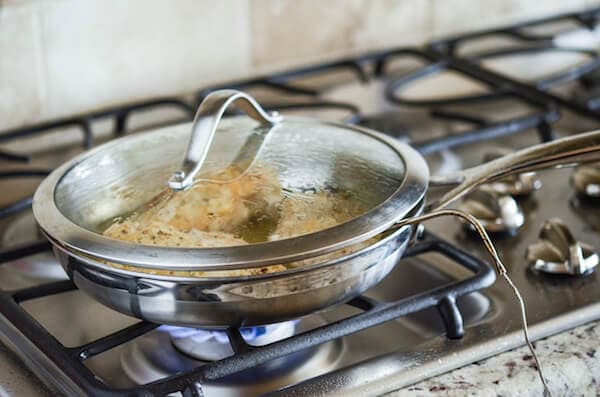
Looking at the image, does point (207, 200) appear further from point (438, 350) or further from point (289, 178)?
point (438, 350)

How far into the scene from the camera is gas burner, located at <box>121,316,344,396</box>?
65 centimetres

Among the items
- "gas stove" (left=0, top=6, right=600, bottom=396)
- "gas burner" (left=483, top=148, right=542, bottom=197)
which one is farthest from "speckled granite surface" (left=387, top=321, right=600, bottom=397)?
"gas burner" (left=483, top=148, right=542, bottom=197)

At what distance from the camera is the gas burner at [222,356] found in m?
0.65

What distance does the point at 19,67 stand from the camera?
1019 millimetres

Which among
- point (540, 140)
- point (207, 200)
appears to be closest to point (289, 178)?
point (207, 200)

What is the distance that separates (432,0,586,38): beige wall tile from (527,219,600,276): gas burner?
23.1 inches

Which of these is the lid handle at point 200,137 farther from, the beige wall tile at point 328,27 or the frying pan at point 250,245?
the beige wall tile at point 328,27

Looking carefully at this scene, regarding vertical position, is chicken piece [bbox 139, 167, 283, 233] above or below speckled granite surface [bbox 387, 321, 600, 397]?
above

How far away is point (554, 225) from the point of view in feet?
2.52

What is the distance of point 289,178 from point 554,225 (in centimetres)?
24

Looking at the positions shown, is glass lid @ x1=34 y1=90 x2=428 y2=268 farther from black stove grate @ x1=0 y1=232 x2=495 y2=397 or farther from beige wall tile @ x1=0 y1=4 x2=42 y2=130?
beige wall tile @ x1=0 y1=4 x2=42 y2=130

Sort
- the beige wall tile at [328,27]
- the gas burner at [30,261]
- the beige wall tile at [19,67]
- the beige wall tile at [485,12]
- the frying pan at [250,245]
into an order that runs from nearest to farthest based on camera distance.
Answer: the frying pan at [250,245] → the gas burner at [30,261] → the beige wall tile at [19,67] → the beige wall tile at [328,27] → the beige wall tile at [485,12]

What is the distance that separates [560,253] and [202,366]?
0.99 feet

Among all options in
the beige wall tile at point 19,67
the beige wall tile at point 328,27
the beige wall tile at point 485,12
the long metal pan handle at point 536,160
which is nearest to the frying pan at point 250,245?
the long metal pan handle at point 536,160
